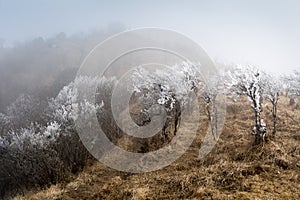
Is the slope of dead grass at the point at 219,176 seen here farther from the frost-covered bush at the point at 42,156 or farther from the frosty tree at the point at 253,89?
the frost-covered bush at the point at 42,156

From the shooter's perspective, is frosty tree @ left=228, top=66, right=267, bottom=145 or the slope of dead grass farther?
frosty tree @ left=228, top=66, right=267, bottom=145

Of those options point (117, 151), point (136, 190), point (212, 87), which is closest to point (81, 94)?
point (117, 151)

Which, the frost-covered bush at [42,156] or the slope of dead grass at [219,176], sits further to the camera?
the frost-covered bush at [42,156]

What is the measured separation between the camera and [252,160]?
19078 mm

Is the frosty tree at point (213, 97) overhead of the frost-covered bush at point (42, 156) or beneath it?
overhead

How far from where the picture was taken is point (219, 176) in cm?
1645

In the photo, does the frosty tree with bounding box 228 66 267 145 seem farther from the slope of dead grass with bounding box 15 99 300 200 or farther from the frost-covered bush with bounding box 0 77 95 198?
the frost-covered bush with bounding box 0 77 95 198

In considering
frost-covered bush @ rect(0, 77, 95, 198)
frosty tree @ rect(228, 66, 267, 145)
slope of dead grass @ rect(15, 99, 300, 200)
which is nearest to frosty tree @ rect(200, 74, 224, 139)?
slope of dead grass @ rect(15, 99, 300, 200)

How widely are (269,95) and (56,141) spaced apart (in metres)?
20.1

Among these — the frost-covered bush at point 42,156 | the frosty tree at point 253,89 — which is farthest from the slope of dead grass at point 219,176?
the frost-covered bush at point 42,156

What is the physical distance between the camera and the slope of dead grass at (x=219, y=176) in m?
14.7

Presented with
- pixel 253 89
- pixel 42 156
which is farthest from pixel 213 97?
pixel 42 156

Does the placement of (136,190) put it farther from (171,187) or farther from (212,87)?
(212,87)

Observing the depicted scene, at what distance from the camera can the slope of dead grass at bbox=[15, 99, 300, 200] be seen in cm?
1466
